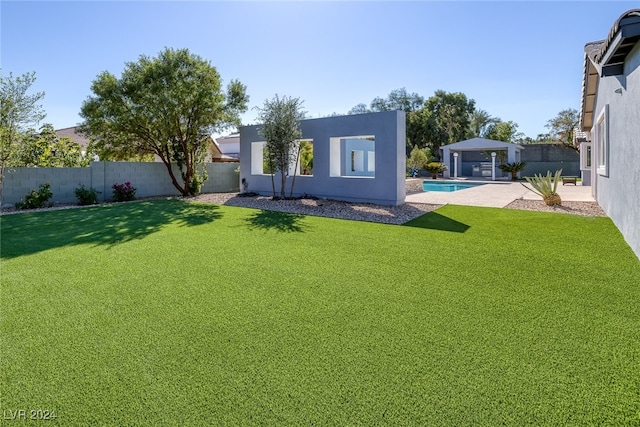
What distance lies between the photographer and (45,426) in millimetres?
2299

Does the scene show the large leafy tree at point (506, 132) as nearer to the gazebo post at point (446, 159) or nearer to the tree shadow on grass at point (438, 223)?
the gazebo post at point (446, 159)

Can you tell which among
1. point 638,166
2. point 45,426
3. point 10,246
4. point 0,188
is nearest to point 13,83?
point 0,188

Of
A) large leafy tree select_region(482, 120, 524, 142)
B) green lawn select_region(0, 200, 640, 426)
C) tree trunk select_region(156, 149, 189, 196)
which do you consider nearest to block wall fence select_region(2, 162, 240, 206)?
tree trunk select_region(156, 149, 189, 196)

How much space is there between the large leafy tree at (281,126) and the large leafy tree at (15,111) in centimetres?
771

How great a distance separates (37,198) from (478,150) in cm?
3349

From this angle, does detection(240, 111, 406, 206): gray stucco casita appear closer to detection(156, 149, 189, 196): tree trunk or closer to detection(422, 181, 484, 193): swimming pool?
detection(156, 149, 189, 196): tree trunk

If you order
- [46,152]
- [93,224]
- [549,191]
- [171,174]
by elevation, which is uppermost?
[46,152]

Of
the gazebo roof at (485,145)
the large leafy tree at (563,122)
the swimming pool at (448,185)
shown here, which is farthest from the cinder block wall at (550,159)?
the swimming pool at (448,185)

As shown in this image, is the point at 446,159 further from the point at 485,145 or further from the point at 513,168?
the point at 513,168

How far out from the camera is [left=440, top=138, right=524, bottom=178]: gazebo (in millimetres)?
29669

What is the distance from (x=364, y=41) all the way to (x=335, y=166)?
516cm

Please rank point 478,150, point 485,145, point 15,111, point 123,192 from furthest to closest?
point 478,150 < point 485,145 < point 123,192 < point 15,111

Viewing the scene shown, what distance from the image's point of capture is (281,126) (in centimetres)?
1368

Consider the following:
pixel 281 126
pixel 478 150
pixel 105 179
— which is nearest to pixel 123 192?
pixel 105 179
